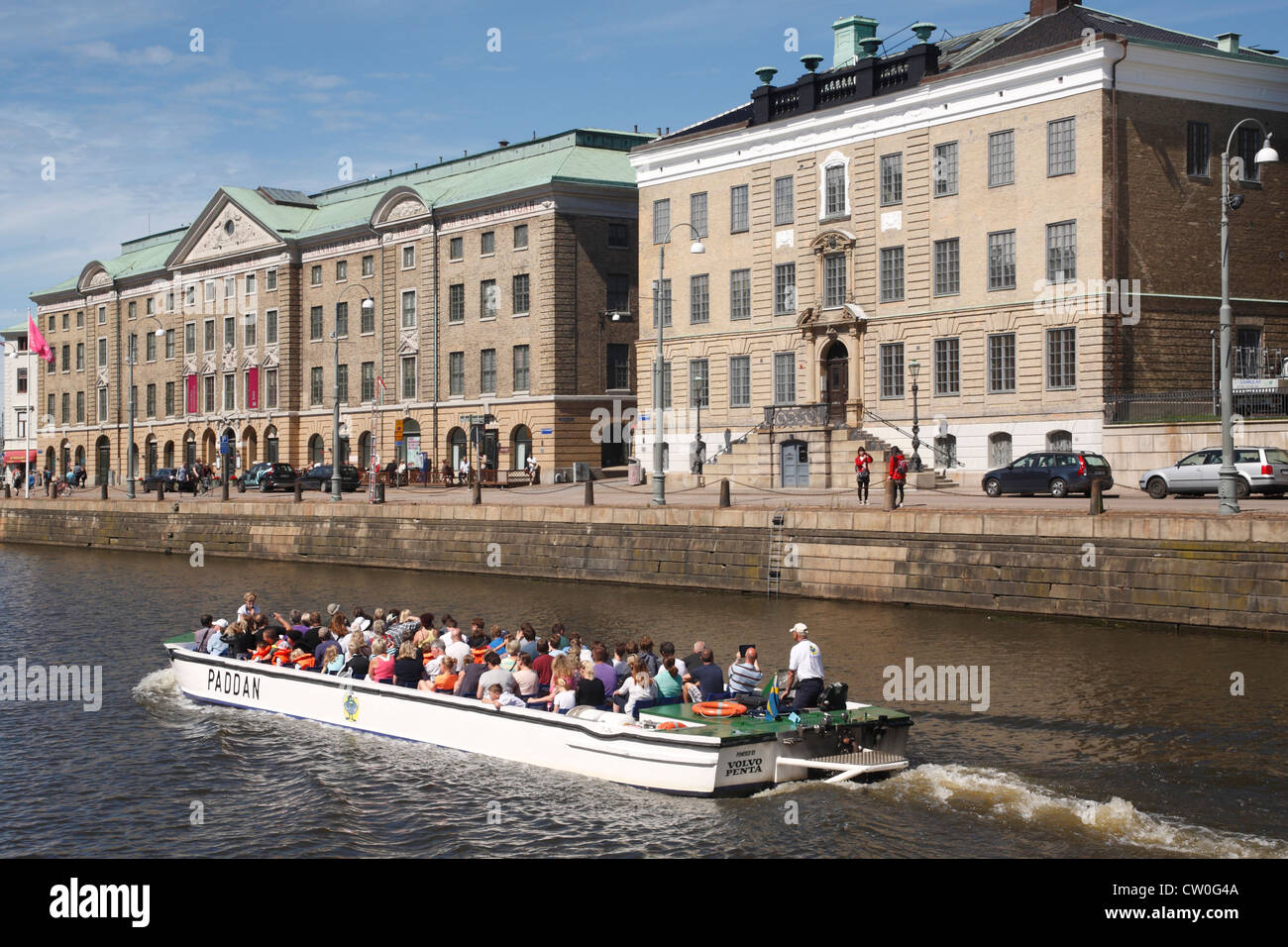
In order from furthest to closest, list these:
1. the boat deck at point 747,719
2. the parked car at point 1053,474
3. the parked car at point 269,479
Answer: the parked car at point 269,479, the parked car at point 1053,474, the boat deck at point 747,719

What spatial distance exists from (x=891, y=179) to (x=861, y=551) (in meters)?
22.9

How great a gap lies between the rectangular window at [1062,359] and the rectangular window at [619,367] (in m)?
26.2

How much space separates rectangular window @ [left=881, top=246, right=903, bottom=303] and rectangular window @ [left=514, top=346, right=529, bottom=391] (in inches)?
847

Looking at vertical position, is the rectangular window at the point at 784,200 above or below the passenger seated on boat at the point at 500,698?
above

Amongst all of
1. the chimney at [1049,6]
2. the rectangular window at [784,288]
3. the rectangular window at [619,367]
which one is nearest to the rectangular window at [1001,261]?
the rectangular window at [784,288]

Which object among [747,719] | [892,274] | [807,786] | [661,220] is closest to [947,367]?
[892,274]

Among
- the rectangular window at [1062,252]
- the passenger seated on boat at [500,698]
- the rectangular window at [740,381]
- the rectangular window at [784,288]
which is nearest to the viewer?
the passenger seated on boat at [500,698]

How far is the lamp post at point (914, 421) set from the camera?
5078cm

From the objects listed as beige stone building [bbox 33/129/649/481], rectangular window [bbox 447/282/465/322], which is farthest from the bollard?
rectangular window [bbox 447/282/465/322]

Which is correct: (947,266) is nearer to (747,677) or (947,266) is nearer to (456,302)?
(456,302)

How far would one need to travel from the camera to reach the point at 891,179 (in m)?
53.3

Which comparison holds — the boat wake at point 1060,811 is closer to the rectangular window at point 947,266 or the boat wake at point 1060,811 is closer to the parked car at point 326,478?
the rectangular window at point 947,266
